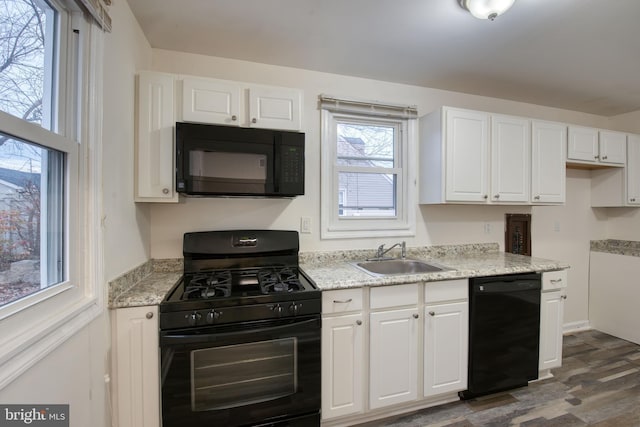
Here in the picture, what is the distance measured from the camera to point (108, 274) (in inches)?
→ 50.1

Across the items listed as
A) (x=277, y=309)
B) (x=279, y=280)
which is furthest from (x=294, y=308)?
(x=279, y=280)

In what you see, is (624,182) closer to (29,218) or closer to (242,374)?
(242,374)

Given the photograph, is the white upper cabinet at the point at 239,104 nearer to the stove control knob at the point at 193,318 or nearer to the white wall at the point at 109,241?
the white wall at the point at 109,241

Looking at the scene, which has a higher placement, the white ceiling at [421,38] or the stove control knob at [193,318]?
the white ceiling at [421,38]

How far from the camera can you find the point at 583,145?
2547 mm

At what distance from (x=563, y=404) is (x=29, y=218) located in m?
3.14

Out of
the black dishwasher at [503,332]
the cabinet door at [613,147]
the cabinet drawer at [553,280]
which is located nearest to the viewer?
the black dishwasher at [503,332]

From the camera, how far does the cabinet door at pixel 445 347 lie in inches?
69.7

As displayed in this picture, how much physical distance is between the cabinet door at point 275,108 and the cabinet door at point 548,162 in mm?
2079

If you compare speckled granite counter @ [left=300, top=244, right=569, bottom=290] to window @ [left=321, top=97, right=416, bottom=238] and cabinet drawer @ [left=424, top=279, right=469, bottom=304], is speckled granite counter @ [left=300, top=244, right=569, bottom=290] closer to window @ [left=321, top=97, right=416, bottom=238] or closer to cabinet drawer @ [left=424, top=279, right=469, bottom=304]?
cabinet drawer @ [left=424, top=279, right=469, bottom=304]

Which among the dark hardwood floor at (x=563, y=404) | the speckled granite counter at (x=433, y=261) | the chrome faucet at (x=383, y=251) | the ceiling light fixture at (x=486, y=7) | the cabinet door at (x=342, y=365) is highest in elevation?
the ceiling light fixture at (x=486, y=7)

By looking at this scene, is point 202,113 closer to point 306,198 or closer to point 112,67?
point 112,67

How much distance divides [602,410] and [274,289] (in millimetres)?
2362

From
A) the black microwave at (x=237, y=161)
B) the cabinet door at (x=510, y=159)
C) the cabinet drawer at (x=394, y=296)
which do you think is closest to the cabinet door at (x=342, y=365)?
the cabinet drawer at (x=394, y=296)
